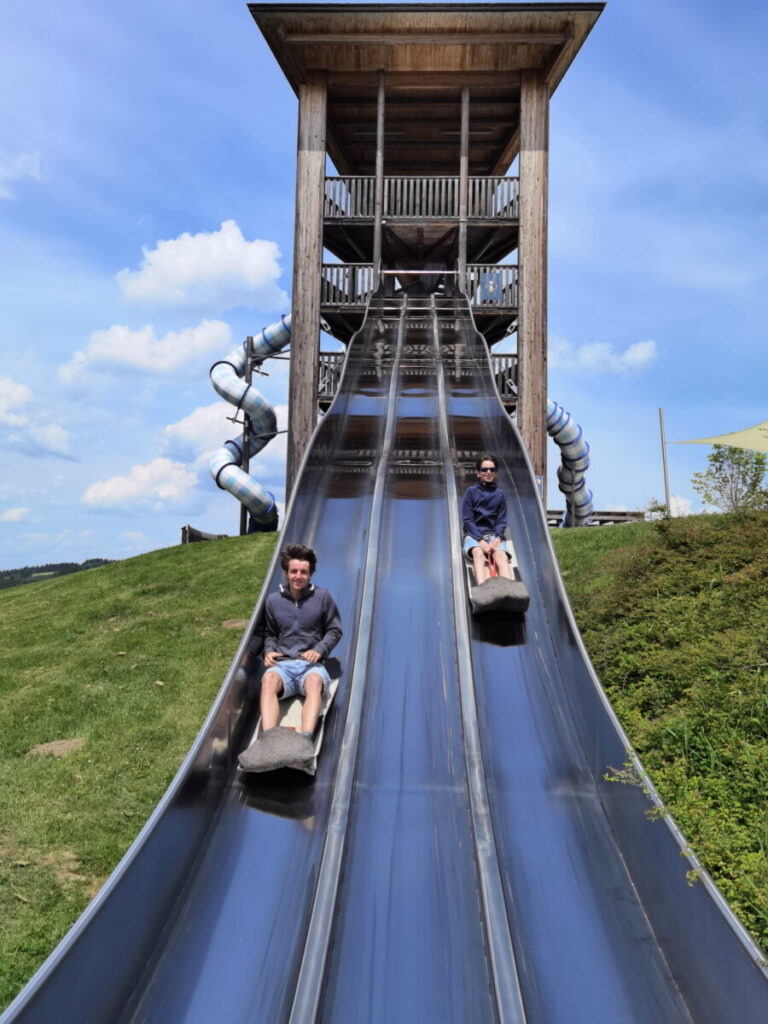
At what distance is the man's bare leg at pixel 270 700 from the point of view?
5.60 meters

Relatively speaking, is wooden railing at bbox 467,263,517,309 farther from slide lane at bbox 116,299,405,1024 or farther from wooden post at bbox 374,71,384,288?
slide lane at bbox 116,299,405,1024

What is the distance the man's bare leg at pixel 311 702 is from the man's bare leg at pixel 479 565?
86.8 inches

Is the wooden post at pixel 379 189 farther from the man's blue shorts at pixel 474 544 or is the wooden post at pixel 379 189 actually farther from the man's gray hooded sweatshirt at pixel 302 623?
the man's gray hooded sweatshirt at pixel 302 623

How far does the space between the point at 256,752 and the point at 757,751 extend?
359 cm

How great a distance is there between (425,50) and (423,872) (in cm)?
1597

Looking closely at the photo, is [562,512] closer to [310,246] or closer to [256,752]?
[310,246]

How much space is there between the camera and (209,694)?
8930 mm

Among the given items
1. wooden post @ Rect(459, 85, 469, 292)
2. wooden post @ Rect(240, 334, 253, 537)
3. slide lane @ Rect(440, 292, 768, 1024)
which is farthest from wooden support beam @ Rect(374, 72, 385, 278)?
slide lane @ Rect(440, 292, 768, 1024)

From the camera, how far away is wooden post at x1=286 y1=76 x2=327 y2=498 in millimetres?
16484

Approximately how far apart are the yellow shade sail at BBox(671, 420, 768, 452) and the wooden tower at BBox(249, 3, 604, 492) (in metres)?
6.49

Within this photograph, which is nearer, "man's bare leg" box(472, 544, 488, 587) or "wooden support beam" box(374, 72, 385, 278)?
"man's bare leg" box(472, 544, 488, 587)

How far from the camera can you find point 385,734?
5.81 metres

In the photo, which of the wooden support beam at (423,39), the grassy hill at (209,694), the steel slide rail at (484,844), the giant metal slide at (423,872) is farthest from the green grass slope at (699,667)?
the wooden support beam at (423,39)

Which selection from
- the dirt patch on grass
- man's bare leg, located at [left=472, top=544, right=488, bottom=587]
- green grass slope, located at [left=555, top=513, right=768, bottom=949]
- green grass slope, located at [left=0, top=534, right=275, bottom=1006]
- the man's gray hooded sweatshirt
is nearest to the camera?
green grass slope, located at [left=555, top=513, right=768, bottom=949]
